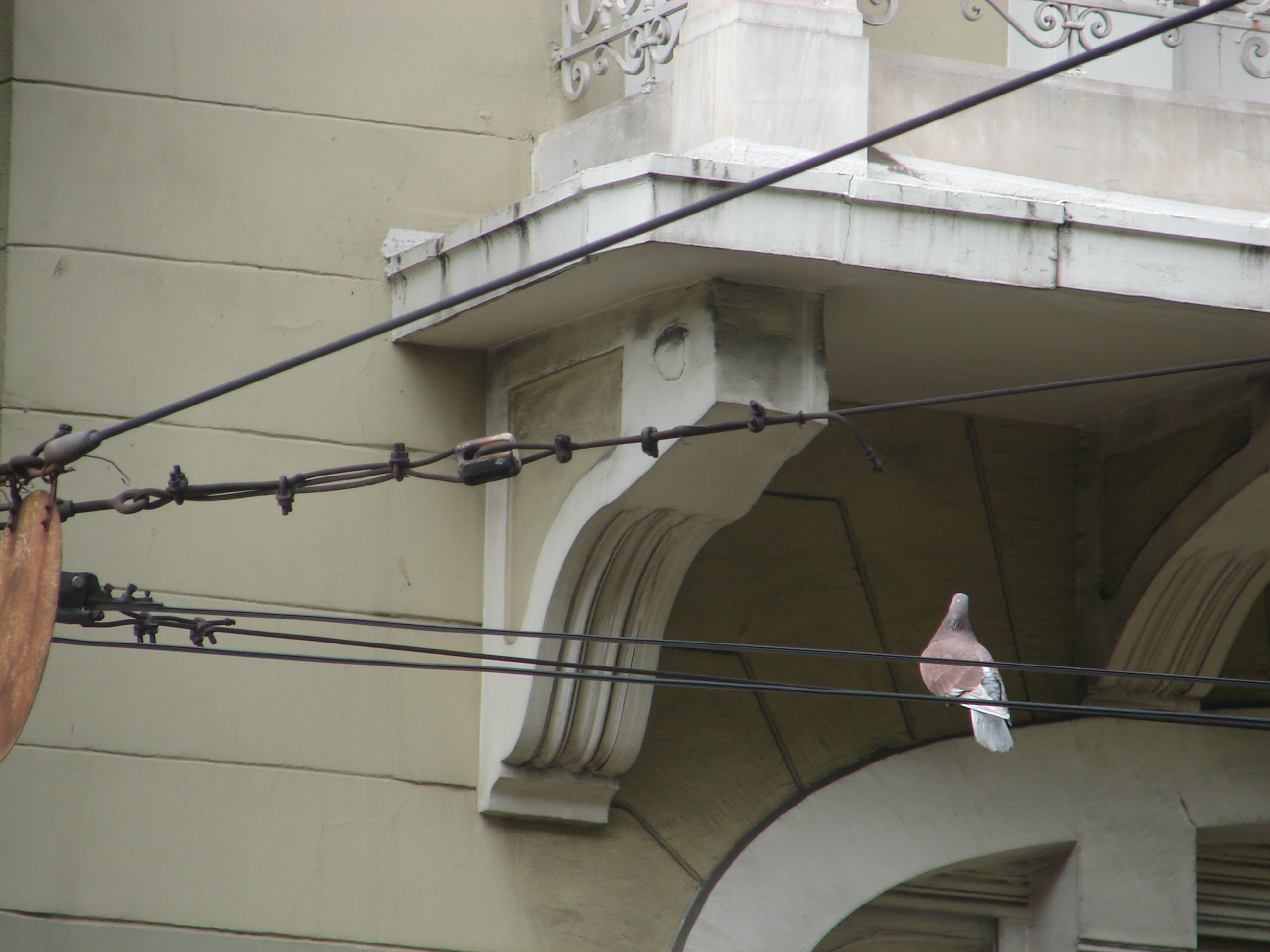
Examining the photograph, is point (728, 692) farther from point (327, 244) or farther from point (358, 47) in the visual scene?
point (358, 47)

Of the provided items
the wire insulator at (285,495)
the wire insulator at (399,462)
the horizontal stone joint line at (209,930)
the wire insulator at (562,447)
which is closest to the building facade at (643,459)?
the horizontal stone joint line at (209,930)

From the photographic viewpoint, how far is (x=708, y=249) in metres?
5.07

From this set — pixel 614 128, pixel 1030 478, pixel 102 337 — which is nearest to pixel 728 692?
pixel 1030 478

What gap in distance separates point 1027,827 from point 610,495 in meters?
1.86

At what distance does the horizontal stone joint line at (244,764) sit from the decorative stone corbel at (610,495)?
176 mm

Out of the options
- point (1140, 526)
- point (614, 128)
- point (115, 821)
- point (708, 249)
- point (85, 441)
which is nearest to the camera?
point (85, 441)

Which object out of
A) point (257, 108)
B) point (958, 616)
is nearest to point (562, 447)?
point (958, 616)

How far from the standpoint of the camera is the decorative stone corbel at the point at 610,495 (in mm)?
5309

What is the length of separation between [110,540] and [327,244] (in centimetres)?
112

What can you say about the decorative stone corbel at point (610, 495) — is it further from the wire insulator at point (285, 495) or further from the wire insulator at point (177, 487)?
the wire insulator at point (177, 487)

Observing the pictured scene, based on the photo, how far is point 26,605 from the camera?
4.04m

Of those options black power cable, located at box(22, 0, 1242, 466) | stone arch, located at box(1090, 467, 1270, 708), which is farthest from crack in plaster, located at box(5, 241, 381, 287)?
stone arch, located at box(1090, 467, 1270, 708)

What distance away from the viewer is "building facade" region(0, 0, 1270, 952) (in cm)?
532

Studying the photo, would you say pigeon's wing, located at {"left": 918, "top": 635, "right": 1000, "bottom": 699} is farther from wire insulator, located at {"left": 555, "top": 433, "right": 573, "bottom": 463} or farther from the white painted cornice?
wire insulator, located at {"left": 555, "top": 433, "right": 573, "bottom": 463}
